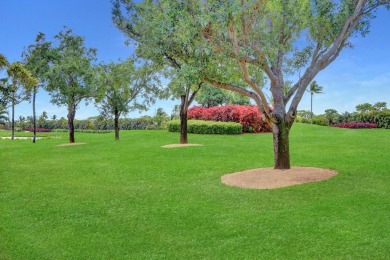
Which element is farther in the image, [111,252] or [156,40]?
[156,40]

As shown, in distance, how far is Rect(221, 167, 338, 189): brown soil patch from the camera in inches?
579

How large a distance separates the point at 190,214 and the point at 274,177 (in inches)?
198

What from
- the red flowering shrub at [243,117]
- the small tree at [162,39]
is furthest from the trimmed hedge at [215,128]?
the small tree at [162,39]

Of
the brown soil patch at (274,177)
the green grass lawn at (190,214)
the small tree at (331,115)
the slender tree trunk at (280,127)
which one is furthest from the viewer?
the small tree at (331,115)

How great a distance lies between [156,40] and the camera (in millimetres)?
16719

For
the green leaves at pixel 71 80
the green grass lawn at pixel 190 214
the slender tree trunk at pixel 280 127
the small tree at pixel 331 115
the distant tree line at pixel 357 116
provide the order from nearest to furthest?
the green grass lawn at pixel 190 214
the slender tree trunk at pixel 280 127
the green leaves at pixel 71 80
the distant tree line at pixel 357 116
the small tree at pixel 331 115

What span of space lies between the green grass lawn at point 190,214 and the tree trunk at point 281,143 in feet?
7.10

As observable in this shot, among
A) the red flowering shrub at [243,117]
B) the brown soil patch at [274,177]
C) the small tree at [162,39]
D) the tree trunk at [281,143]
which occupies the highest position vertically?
the small tree at [162,39]

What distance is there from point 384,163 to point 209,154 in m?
9.49

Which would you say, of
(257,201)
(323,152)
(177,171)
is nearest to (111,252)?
(257,201)

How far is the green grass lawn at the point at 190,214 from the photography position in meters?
8.84

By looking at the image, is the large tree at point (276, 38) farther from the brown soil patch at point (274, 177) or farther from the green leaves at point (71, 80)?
the green leaves at point (71, 80)

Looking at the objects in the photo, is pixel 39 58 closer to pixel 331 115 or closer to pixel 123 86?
pixel 123 86

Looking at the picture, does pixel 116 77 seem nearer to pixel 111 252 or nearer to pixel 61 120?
pixel 111 252
